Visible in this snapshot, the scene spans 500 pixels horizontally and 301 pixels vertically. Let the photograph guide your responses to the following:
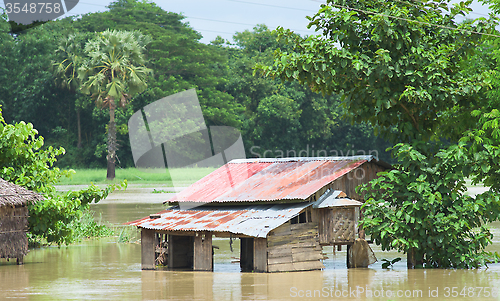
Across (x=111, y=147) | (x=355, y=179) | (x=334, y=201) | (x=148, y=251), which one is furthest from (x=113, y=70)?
(x=334, y=201)

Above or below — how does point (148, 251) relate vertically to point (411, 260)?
above

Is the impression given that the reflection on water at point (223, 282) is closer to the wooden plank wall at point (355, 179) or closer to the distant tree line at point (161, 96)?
the wooden plank wall at point (355, 179)

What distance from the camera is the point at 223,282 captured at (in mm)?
16031

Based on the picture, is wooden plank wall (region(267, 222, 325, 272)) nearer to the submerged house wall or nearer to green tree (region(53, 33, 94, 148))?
the submerged house wall

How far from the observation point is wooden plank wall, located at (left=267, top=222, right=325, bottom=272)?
16875 mm

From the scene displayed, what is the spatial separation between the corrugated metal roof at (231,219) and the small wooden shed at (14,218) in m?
3.59

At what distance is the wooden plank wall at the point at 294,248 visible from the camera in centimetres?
1688

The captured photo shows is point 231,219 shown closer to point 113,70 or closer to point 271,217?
point 271,217

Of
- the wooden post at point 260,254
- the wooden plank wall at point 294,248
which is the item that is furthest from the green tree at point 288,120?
the wooden post at point 260,254

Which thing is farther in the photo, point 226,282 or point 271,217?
point 271,217

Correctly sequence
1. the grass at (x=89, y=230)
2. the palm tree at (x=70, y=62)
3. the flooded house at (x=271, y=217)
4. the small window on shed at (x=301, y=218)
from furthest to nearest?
the palm tree at (x=70, y=62)
the grass at (x=89, y=230)
the small window on shed at (x=301, y=218)
the flooded house at (x=271, y=217)

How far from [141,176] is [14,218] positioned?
31.2 metres

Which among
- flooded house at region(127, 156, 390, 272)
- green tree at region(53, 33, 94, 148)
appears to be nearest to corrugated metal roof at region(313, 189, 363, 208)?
flooded house at region(127, 156, 390, 272)

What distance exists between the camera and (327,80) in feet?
59.7
